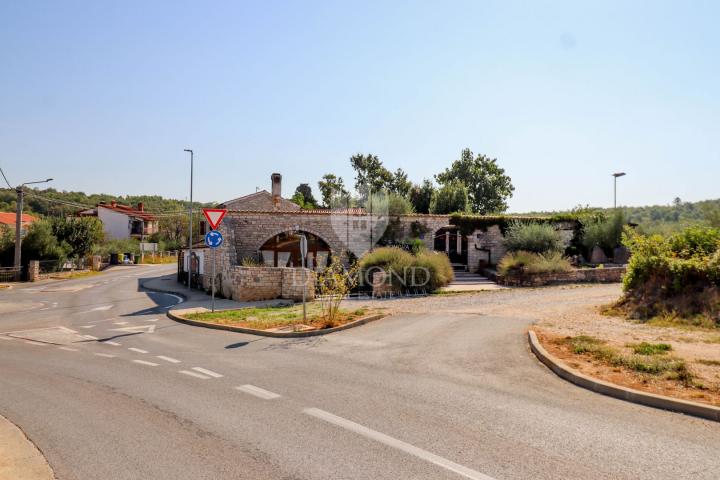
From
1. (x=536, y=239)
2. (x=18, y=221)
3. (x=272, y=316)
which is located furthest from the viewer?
(x=18, y=221)

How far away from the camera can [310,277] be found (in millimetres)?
18828

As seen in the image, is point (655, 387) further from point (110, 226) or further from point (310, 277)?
point (110, 226)

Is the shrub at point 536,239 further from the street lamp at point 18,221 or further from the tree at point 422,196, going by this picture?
the street lamp at point 18,221

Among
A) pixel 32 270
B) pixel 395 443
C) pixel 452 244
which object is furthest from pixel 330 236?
pixel 395 443

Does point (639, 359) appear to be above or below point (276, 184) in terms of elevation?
below

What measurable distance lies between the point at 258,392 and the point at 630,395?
4.79 m

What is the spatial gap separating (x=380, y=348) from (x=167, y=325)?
745cm

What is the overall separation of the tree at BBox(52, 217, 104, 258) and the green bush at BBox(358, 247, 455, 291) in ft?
102

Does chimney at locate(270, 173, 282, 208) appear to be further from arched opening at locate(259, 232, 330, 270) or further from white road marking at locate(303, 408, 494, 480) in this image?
white road marking at locate(303, 408, 494, 480)

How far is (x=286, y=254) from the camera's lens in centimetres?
2500

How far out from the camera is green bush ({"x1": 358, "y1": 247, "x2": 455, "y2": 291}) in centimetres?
1928

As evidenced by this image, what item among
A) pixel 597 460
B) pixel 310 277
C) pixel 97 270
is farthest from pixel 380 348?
pixel 97 270

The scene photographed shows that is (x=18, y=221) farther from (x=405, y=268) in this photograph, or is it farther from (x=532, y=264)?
(x=532, y=264)

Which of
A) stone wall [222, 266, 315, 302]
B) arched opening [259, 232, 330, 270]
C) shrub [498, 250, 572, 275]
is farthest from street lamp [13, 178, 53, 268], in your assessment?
shrub [498, 250, 572, 275]
